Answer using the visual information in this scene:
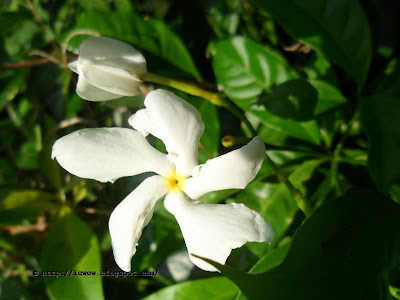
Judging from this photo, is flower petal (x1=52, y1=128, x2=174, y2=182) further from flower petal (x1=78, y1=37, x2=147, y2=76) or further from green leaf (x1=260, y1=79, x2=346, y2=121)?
green leaf (x1=260, y1=79, x2=346, y2=121)

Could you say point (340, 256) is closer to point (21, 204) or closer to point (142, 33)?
point (142, 33)

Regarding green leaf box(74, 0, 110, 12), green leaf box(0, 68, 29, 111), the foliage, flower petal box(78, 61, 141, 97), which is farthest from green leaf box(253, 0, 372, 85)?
green leaf box(0, 68, 29, 111)

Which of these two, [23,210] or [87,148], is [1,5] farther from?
[87,148]

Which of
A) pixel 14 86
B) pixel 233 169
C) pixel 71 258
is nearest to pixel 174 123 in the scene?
pixel 233 169

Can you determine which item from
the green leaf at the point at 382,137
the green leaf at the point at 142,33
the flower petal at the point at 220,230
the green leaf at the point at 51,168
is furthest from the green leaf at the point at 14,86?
the green leaf at the point at 382,137

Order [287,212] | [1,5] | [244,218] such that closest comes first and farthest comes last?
[244,218]
[287,212]
[1,5]

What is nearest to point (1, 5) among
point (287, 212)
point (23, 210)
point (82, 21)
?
point (82, 21)
